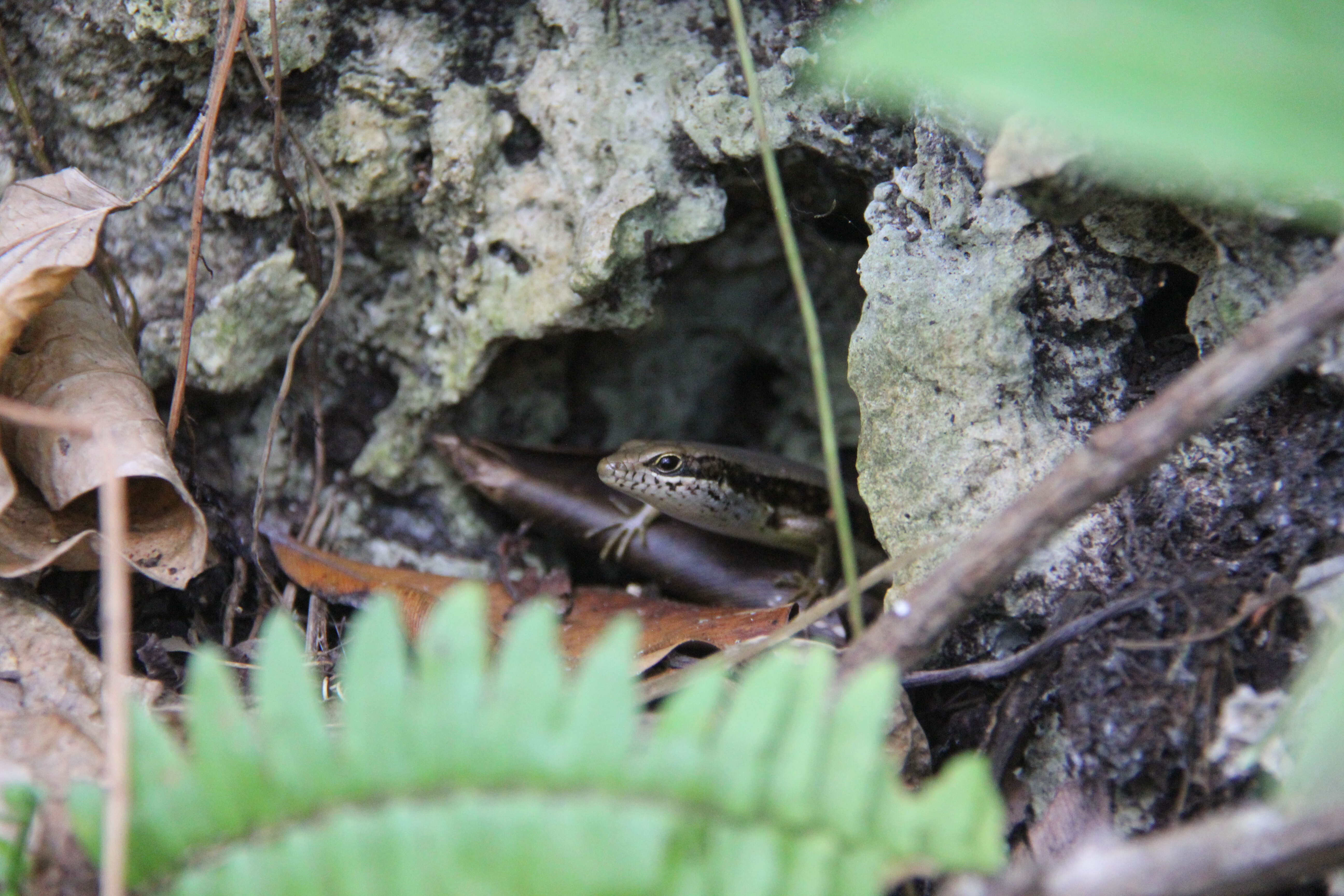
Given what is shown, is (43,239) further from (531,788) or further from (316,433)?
(531,788)

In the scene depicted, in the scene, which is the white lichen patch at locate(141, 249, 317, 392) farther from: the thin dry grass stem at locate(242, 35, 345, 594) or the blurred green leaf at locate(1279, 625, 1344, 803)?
the blurred green leaf at locate(1279, 625, 1344, 803)

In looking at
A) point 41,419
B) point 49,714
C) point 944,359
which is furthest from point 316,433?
point 944,359

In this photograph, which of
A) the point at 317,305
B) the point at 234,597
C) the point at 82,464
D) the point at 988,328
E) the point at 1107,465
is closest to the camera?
the point at 1107,465

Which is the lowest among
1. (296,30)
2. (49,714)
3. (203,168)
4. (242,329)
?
(49,714)

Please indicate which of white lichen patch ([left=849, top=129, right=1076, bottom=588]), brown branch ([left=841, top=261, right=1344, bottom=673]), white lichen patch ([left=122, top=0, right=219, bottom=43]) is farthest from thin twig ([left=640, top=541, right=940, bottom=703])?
white lichen patch ([left=122, top=0, right=219, bottom=43])

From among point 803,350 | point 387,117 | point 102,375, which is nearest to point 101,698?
point 102,375

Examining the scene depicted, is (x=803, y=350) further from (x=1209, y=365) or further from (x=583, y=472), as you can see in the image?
(x=1209, y=365)
